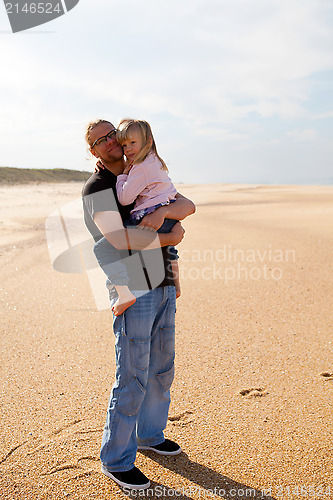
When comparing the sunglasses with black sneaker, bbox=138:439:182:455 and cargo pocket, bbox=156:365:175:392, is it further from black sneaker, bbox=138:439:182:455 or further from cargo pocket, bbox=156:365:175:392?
black sneaker, bbox=138:439:182:455

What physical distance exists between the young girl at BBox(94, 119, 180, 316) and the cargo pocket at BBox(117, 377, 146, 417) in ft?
1.50

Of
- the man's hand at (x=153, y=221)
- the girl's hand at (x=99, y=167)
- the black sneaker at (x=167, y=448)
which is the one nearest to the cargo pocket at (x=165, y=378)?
the black sneaker at (x=167, y=448)

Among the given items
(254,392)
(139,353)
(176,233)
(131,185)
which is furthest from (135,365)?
(254,392)

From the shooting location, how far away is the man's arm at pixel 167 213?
8.46 feet

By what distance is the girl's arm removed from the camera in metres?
2.47

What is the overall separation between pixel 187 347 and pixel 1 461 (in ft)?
7.63

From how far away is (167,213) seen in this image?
8.77ft

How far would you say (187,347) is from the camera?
4.82 metres

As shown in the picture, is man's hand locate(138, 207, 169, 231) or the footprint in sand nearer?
man's hand locate(138, 207, 169, 231)

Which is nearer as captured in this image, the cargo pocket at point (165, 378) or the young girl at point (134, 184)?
the young girl at point (134, 184)

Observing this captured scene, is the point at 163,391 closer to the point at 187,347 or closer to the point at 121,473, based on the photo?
the point at 121,473
